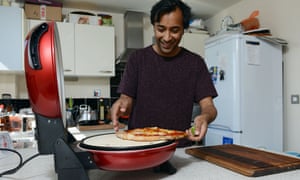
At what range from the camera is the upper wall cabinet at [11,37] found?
239cm

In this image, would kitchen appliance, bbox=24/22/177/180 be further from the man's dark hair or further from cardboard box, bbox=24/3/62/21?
cardboard box, bbox=24/3/62/21

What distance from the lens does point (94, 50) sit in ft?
9.12

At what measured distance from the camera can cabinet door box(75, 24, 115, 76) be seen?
273cm

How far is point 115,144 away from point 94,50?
2.28 metres

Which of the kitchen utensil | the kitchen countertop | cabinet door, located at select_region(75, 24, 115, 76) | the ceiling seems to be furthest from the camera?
the ceiling

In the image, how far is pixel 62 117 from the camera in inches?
25.9

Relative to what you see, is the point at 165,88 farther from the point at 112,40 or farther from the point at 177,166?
the point at 112,40

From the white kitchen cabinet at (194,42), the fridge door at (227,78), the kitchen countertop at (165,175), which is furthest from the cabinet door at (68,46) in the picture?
the kitchen countertop at (165,175)

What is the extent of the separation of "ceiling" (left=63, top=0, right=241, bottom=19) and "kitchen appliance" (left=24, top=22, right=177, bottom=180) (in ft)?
7.78

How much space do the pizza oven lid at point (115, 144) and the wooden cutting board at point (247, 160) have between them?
23cm

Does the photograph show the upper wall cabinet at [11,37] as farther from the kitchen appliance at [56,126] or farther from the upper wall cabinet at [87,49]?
the kitchen appliance at [56,126]

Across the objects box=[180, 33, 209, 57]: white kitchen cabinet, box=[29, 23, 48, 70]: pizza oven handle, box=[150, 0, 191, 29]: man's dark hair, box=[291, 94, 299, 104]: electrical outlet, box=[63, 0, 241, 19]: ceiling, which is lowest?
box=[291, 94, 299, 104]: electrical outlet

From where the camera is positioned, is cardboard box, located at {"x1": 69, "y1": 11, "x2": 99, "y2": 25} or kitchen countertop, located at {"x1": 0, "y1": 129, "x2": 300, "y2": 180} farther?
cardboard box, located at {"x1": 69, "y1": 11, "x2": 99, "y2": 25}

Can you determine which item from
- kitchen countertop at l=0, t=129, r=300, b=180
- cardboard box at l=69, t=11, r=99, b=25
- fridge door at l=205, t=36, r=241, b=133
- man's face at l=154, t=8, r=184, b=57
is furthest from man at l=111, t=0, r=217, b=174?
cardboard box at l=69, t=11, r=99, b=25
